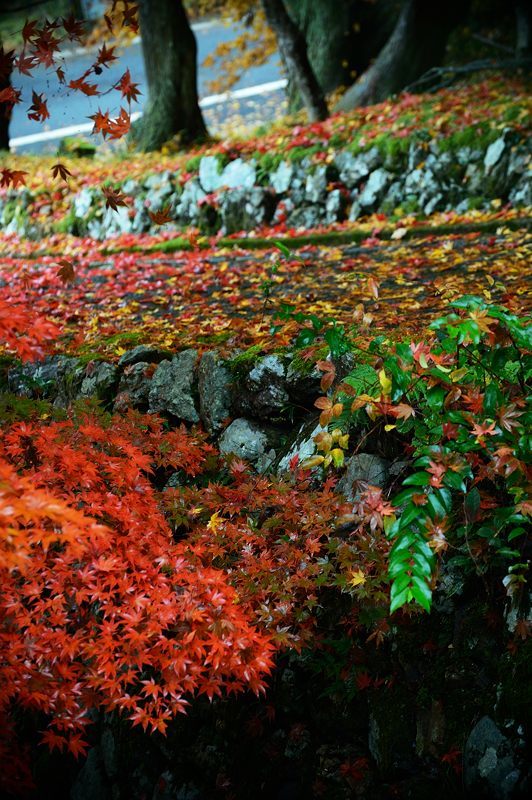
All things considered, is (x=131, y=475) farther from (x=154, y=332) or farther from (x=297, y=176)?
(x=297, y=176)

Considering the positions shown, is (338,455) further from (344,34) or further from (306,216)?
(344,34)

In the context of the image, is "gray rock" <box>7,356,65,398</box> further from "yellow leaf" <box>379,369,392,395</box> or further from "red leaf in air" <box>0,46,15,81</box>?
"yellow leaf" <box>379,369,392,395</box>

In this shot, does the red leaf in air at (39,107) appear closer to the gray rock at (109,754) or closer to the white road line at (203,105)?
the gray rock at (109,754)

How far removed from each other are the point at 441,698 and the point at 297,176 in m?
7.20

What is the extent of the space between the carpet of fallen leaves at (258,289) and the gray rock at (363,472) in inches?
28.9

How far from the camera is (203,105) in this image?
20.8 metres

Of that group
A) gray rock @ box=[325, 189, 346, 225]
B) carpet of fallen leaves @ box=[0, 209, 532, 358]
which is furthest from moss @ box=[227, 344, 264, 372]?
gray rock @ box=[325, 189, 346, 225]

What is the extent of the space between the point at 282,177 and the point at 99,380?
512 cm

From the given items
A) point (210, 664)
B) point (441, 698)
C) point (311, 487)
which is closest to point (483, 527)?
point (441, 698)

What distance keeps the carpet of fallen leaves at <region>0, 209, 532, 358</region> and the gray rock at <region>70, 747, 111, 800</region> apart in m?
2.42

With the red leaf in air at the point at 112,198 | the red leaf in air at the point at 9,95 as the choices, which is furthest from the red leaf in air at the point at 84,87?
the red leaf in air at the point at 112,198

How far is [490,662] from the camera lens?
2.97 meters

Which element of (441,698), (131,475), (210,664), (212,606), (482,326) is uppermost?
(482,326)

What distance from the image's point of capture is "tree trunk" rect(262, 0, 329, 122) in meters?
10.2
